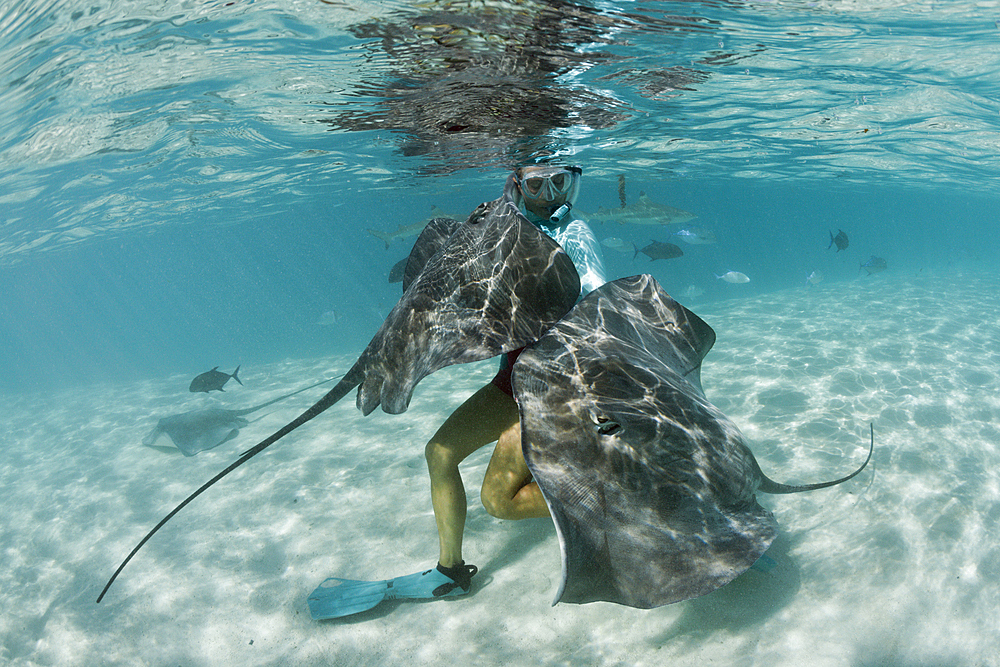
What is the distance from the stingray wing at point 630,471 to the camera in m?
2.12

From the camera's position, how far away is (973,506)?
4.82 meters

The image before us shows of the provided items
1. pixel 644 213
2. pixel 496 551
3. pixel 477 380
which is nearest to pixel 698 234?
pixel 644 213

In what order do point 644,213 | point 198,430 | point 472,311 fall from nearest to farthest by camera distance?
point 472,311
point 198,430
point 644,213

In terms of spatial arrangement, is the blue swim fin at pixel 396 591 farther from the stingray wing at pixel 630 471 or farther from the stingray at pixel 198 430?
the stingray at pixel 198 430

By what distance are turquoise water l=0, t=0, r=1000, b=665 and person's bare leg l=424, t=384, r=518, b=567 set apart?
0.88 metres

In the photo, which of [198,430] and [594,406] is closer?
[594,406]

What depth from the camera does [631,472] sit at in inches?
91.0

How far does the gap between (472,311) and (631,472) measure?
123cm

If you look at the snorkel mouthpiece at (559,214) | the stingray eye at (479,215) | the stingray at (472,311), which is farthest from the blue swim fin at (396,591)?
the snorkel mouthpiece at (559,214)

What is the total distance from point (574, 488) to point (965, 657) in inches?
128

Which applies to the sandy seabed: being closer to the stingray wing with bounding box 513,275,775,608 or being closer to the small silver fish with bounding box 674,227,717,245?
the stingray wing with bounding box 513,275,775,608

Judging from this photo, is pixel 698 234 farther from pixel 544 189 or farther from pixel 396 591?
pixel 396 591

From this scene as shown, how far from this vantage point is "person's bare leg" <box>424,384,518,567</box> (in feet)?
11.9

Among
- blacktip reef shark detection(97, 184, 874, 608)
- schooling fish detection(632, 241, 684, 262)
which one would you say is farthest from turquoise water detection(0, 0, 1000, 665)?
schooling fish detection(632, 241, 684, 262)
